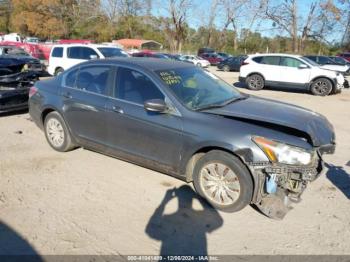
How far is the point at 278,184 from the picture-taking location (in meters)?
3.76

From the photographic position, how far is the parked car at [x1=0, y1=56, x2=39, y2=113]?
8133mm

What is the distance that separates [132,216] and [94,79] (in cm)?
223

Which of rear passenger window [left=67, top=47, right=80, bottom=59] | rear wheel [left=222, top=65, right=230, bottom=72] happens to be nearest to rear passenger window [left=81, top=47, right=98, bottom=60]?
rear passenger window [left=67, top=47, right=80, bottom=59]

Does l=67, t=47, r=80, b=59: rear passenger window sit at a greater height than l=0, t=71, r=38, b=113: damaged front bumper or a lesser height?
greater

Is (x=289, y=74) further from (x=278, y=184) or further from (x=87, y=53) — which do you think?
(x=278, y=184)

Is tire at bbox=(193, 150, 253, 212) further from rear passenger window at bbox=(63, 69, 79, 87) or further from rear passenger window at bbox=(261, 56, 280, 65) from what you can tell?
rear passenger window at bbox=(261, 56, 280, 65)

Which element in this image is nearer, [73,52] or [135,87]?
[135,87]

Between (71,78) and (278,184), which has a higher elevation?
(71,78)

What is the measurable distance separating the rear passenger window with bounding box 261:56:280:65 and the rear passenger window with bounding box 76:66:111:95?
1129 cm

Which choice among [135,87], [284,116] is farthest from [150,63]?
[284,116]

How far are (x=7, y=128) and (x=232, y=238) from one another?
569cm

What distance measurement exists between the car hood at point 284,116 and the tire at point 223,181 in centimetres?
56

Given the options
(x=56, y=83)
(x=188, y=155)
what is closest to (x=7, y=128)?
(x=56, y=83)

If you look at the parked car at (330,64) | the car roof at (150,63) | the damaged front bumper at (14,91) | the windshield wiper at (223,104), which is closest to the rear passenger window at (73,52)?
the damaged front bumper at (14,91)
